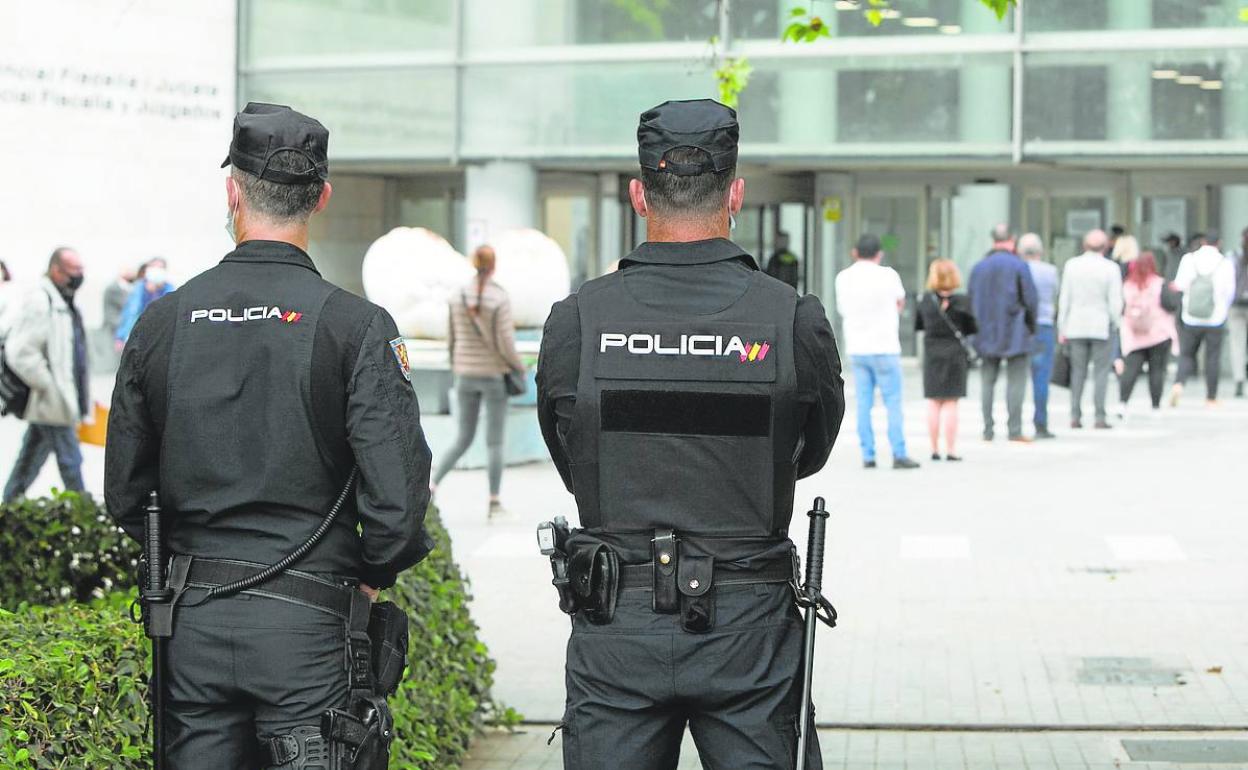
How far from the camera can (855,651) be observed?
26.8ft

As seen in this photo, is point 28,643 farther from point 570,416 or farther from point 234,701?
point 570,416

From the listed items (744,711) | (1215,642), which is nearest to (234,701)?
(744,711)

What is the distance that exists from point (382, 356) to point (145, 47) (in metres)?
4.95

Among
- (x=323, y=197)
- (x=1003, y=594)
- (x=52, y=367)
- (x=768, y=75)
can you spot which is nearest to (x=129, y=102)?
(x=52, y=367)

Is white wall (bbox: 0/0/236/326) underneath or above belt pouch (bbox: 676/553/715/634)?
above

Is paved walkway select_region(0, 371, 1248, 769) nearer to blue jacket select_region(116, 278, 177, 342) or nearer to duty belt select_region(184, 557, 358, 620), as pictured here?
duty belt select_region(184, 557, 358, 620)

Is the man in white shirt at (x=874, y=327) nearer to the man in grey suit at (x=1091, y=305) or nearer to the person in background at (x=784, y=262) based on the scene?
the man in grey suit at (x=1091, y=305)

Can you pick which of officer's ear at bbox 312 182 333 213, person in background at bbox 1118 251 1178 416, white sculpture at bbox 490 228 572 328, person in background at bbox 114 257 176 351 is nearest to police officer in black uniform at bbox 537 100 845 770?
officer's ear at bbox 312 182 333 213

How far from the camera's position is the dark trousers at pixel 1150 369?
693 inches

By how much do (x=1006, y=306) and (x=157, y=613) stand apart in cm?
1257

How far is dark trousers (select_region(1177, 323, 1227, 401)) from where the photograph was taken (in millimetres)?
19172

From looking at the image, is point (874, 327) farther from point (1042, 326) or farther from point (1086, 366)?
point (1086, 366)

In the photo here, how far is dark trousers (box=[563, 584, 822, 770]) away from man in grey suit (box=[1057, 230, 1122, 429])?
1334 centimetres

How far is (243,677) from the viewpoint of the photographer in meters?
3.52
